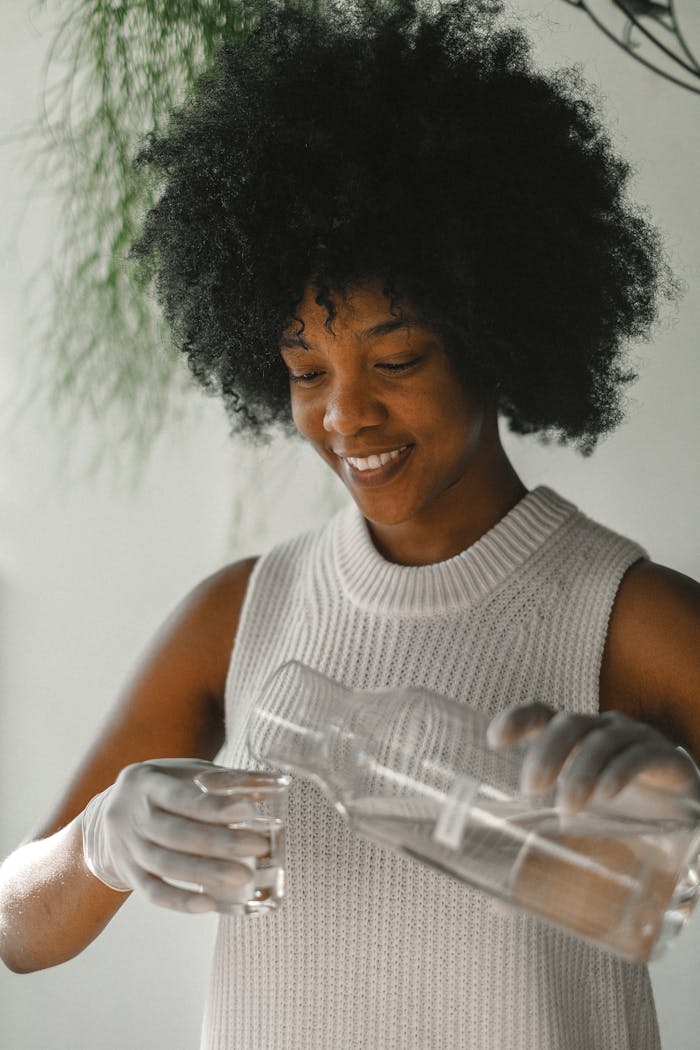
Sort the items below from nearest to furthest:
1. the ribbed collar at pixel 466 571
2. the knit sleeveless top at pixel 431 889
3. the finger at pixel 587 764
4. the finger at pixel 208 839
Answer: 1. the finger at pixel 587 764
2. the finger at pixel 208 839
3. the knit sleeveless top at pixel 431 889
4. the ribbed collar at pixel 466 571

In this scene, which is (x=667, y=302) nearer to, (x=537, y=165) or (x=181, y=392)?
(x=537, y=165)

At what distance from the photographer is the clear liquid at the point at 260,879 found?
28.6 inches

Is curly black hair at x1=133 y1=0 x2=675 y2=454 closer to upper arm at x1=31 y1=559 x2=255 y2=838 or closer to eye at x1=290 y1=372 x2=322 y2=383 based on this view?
eye at x1=290 y1=372 x2=322 y2=383

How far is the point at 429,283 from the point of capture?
90 cm

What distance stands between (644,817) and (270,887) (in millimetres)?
249

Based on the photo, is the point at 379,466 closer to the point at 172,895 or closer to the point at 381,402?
the point at 381,402

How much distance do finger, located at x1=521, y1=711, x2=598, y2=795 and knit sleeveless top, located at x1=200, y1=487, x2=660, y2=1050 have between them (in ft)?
0.90

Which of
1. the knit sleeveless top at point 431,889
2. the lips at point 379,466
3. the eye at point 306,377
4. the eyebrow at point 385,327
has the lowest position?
the knit sleeveless top at point 431,889

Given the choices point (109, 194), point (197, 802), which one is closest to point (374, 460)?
point (197, 802)

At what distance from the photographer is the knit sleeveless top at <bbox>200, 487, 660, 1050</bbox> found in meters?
0.87

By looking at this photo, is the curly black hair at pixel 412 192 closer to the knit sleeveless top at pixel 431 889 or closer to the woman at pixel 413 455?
the woman at pixel 413 455

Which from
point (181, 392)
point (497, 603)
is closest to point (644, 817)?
point (497, 603)

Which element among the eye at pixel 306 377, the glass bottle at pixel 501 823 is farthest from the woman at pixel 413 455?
the glass bottle at pixel 501 823

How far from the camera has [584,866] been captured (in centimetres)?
59
